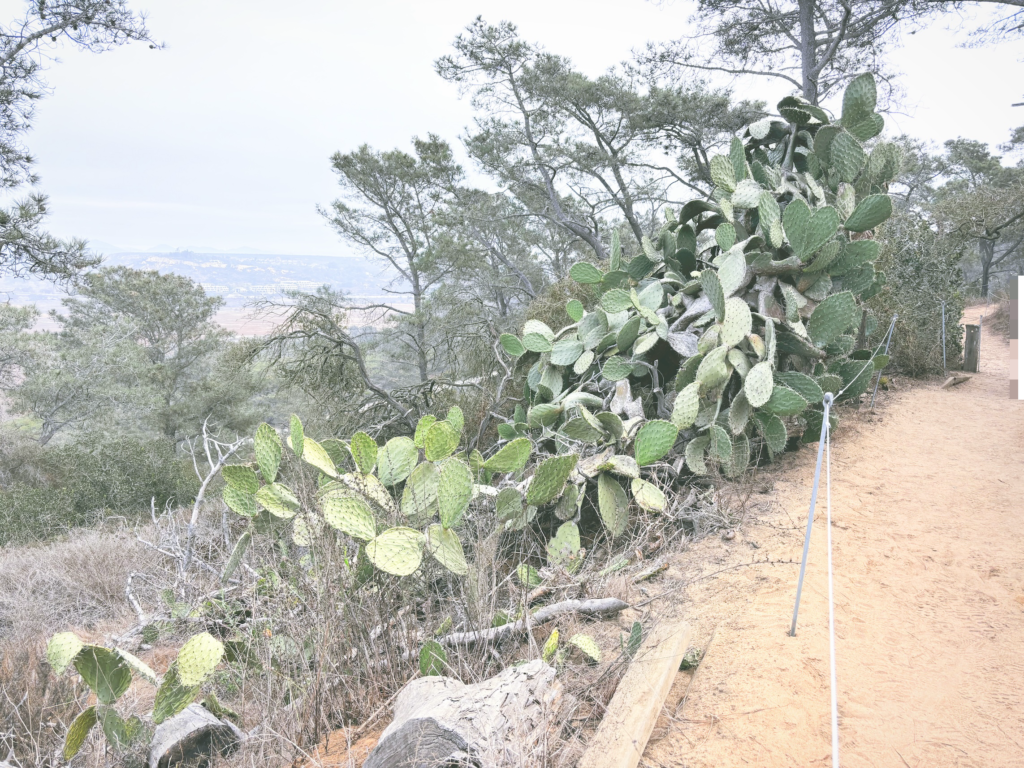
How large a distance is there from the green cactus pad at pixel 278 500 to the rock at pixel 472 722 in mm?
1000

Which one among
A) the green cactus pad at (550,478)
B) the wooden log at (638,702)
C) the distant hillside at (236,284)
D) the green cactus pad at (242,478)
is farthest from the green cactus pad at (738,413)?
the distant hillside at (236,284)

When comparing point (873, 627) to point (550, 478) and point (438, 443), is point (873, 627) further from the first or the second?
point (438, 443)

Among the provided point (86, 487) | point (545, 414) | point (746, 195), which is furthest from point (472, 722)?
point (86, 487)

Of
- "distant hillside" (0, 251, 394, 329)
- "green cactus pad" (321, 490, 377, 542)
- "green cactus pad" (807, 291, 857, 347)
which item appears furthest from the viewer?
"distant hillside" (0, 251, 394, 329)

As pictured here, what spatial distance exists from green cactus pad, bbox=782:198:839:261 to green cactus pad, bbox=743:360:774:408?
0.92 m

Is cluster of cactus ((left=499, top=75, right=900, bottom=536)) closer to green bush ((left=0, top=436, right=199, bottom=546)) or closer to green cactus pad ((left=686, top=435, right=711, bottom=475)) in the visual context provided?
green cactus pad ((left=686, top=435, right=711, bottom=475))

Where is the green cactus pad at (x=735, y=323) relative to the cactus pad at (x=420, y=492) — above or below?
above

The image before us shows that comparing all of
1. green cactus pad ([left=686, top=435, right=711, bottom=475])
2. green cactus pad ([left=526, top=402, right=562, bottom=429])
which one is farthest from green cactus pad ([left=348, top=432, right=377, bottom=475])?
green cactus pad ([left=686, top=435, right=711, bottom=475])

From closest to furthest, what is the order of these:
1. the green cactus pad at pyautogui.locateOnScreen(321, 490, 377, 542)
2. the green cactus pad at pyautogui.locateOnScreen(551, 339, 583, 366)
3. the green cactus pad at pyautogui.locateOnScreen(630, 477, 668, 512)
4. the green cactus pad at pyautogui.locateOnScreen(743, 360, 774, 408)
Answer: the green cactus pad at pyautogui.locateOnScreen(321, 490, 377, 542) < the green cactus pad at pyautogui.locateOnScreen(630, 477, 668, 512) < the green cactus pad at pyautogui.locateOnScreen(743, 360, 774, 408) < the green cactus pad at pyautogui.locateOnScreen(551, 339, 583, 366)

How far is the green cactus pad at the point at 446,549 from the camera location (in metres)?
2.05

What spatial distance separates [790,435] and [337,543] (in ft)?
11.0

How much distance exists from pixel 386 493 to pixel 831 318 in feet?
9.65

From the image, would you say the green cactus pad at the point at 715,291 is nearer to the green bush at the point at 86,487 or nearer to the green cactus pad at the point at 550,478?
the green cactus pad at the point at 550,478

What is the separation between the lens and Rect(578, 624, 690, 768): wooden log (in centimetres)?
143
